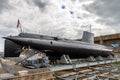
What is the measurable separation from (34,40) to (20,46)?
3.16 feet

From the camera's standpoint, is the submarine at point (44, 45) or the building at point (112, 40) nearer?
the submarine at point (44, 45)

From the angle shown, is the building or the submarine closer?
the submarine

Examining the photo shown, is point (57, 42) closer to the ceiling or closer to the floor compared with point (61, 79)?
closer to the ceiling

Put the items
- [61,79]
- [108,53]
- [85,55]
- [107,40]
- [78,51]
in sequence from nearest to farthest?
1. [61,79]
2. [78,51]
3. [85,55]
4. [108,53]
5. [107,40]

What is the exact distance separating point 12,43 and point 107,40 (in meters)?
18.7

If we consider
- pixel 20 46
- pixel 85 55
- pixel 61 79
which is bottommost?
pixel 61 79

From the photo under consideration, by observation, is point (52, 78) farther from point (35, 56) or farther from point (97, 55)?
point (97, 55)

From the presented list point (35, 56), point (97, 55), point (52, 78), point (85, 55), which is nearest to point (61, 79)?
point (52, 78)

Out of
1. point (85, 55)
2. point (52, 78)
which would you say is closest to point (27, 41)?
point (52, 78)

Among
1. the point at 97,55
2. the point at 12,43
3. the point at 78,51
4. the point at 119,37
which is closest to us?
the point at 12,43

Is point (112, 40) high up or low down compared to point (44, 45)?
up

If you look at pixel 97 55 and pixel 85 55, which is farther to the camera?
pixel 97 55

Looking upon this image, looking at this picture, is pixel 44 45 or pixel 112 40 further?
pixel 112 40

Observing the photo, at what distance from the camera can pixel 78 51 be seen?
398 inches
